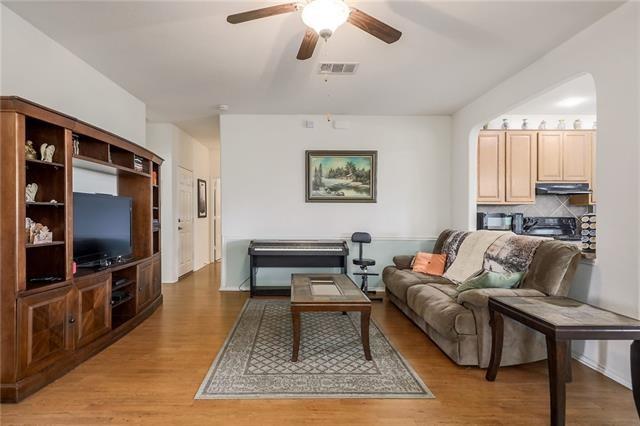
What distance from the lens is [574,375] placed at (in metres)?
2.48

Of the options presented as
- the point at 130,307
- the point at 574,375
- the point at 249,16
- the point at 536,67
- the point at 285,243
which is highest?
the point at 536,67

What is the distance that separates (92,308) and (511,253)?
147 inches

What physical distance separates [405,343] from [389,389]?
86 centimetres

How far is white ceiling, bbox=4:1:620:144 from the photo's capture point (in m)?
2.39

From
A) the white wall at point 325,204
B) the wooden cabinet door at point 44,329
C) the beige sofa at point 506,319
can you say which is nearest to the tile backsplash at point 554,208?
the white wall at point 325,204

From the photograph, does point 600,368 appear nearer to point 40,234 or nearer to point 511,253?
point 511,253

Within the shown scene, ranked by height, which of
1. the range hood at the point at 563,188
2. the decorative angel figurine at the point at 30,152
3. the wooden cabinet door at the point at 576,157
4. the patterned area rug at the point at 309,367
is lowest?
the patterned area rug at the point at 309,367

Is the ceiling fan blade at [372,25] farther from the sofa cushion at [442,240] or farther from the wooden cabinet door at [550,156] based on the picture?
the wooden cabinet door at [550,156]

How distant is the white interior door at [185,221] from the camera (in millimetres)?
5816

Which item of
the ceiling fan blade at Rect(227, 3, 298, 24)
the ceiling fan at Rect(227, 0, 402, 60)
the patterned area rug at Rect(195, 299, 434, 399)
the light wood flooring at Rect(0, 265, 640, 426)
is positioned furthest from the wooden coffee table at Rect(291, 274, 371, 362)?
the ceiling fan blade at Rect(227, 3, 298, 24)

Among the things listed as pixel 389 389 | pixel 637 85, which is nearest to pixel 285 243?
pixel 389 389

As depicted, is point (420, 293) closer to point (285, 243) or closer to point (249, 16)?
point (285, 243)

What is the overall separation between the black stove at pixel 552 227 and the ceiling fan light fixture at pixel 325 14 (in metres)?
4.09

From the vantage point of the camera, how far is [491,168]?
178 inches
